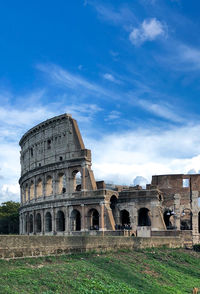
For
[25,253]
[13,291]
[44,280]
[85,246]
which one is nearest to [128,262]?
[85,246]

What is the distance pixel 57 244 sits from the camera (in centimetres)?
1805

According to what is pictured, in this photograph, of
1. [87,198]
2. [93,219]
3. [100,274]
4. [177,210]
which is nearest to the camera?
[100,274]

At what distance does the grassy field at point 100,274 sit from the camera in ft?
42.1

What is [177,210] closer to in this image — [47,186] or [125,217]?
[125,217]

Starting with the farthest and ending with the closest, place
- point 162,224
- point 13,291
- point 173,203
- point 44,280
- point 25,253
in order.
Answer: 1. point 173,203
2. point 162,224
3. point 25,253
4. point 44,280
5. point 13,291

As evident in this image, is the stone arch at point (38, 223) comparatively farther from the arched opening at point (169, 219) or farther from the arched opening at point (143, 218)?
the arched opening at point (169, 219)

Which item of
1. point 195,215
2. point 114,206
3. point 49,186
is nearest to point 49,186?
point 49,186

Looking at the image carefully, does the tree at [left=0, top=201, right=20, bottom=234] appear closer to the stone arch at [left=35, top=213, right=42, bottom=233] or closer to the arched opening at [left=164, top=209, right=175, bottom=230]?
the stone arch at [left=35, top=213, right=42, bottom=233]

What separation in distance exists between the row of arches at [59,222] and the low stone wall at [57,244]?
1426 centimetres

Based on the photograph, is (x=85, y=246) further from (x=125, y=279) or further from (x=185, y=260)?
(x=185, y=260)

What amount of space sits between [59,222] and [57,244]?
2473cm

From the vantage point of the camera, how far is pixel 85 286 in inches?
551

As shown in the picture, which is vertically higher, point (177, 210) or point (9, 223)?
point (177, 210)

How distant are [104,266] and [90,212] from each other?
21640 mm
